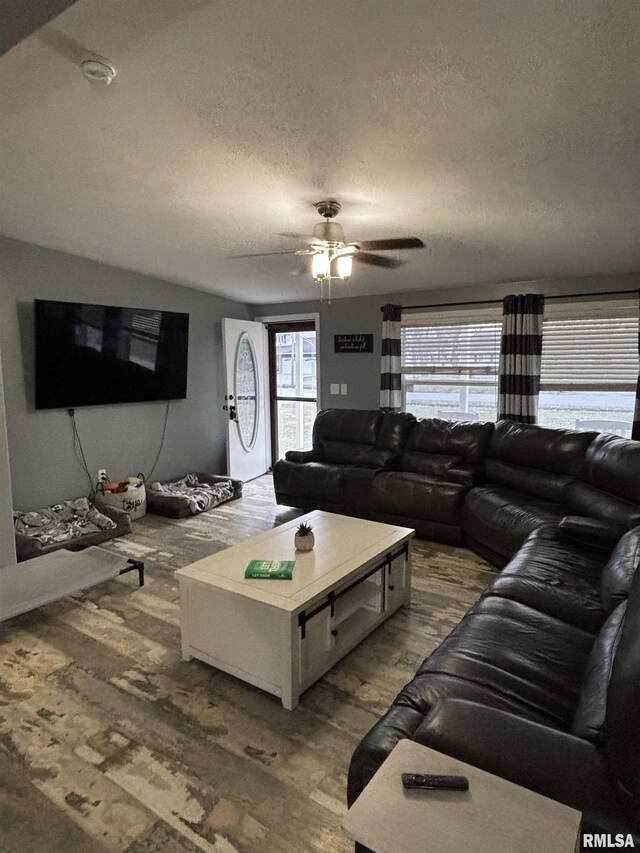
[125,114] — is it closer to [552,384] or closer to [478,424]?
[478,424]

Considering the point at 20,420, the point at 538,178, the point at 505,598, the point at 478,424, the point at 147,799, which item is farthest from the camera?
the point at 478,424

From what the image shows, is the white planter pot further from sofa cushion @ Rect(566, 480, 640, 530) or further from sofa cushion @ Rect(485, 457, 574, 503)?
sofa cushion @ Rect(485, 457, 574, 503)

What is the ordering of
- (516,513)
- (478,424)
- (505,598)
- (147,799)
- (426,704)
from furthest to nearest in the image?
1. (478,424)
2. (516,513)
3. (505,598)
4. (147,799)
5. (426,704)

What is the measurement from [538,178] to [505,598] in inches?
83.6

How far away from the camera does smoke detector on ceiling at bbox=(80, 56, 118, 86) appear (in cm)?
183

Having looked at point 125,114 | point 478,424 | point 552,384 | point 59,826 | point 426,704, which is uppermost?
point 125,114

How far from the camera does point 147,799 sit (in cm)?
162

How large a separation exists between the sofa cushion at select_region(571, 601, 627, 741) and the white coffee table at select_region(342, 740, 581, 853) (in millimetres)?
380

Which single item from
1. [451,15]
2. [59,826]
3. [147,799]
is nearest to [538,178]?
[451,15]

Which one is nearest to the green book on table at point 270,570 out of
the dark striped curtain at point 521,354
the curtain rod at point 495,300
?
the dark striped curtain at point 521,354

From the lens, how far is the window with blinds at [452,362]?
4.86 metres

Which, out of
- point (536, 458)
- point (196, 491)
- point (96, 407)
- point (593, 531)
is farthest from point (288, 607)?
point (96, 407)

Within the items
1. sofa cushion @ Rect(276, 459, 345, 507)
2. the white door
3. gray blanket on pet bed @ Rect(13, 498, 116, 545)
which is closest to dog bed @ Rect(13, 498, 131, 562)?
gray blanket on pet bed @ Rect(13, 498, 116, 545)

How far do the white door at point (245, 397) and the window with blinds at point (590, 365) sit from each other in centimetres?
A: 333
